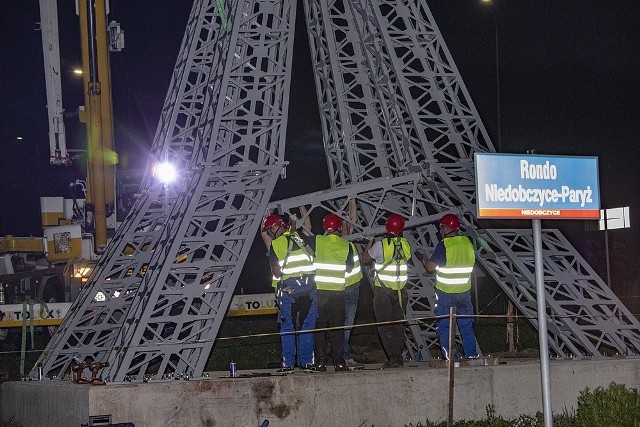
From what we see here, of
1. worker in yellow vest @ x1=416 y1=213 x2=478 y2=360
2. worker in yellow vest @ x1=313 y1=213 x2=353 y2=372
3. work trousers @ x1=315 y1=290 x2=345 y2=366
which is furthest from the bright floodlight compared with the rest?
worker in yellow vest @ x1=416 y1=213 x2=478 y2=360

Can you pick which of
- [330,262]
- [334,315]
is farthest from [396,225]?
[334,315]

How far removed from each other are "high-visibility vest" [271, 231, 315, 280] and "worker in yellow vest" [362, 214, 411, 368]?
3.35ft

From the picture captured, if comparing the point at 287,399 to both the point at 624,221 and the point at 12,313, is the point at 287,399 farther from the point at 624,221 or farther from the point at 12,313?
the point at 12,313

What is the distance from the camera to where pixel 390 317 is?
15.6 metres

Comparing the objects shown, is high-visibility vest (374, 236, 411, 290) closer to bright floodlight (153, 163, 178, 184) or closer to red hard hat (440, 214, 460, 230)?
red hard hat (440, 214, 460, 230)

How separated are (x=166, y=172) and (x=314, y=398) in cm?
778

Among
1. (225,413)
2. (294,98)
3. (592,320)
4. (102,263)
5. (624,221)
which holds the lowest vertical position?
(225,413)

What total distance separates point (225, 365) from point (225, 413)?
7176 millimetres

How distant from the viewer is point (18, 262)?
3481 cm

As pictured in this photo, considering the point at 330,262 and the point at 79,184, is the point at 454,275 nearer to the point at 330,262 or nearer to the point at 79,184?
the point at 330,262

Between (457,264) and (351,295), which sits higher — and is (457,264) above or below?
above

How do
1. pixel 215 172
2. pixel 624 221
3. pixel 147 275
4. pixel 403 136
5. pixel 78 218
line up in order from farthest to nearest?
pixel 78 218 < pixel 624 221 < pixel 403 136 < pixel 215 172 < pixel 147 275

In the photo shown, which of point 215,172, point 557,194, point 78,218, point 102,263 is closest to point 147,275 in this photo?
point 215,172

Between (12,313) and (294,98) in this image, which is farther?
(294,98)
